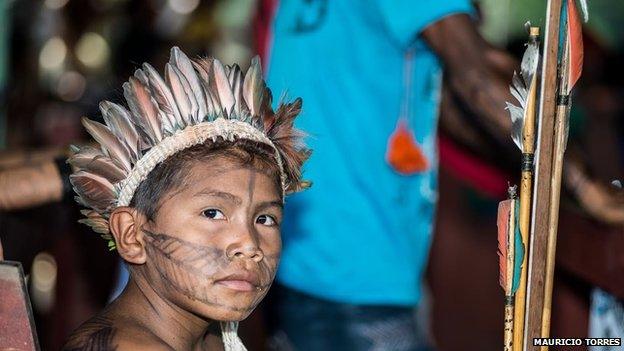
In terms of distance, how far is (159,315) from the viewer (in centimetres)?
246

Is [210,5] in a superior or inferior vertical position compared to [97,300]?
superior

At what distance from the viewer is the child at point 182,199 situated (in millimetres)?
2396

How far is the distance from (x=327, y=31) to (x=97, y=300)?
197 cm

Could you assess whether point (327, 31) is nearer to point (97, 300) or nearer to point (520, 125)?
point (520, 125)

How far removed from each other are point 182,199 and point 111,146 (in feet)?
0.59

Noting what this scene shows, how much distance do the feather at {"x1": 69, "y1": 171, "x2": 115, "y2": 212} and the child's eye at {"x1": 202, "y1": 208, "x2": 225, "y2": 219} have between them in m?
0.21

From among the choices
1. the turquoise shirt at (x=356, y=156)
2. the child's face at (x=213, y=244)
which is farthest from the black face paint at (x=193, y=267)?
the turquoise shirt at (x=356, y=156)

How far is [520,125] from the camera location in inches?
91.4

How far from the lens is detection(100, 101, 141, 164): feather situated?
8.00 feet

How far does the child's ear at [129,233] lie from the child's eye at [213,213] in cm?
14

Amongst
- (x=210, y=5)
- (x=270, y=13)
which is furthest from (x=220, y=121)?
(x=210, y=5)

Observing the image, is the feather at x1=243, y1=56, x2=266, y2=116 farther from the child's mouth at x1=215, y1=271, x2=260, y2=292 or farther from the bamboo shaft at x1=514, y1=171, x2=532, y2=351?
the bamboo shaft at x1=514, y1=171, x2=532, y2=351

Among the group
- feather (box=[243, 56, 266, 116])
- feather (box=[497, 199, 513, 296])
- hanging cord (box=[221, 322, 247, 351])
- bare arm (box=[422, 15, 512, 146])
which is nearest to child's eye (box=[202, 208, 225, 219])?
feather (box=[243, 56, 266, 116])

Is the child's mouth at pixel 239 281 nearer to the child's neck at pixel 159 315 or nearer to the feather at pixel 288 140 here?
the child's neck at pixel 159 315
